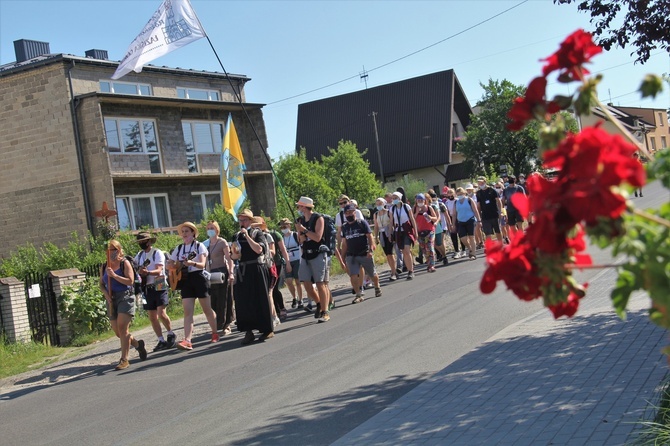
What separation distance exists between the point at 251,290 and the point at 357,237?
11.7 feet

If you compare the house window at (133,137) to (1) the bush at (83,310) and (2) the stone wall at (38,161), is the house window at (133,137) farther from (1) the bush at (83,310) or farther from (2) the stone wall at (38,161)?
(1) the bush at (83,310)

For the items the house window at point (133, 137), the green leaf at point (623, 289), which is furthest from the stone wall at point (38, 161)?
the green leaf at point (623, 289)

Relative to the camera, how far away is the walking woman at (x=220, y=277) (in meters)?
13.3

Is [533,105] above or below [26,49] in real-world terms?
below

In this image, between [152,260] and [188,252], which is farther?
[152,260]

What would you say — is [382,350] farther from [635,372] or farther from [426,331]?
[635,372]

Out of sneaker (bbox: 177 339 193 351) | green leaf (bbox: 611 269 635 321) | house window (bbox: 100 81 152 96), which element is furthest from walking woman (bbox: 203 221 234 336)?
house window (bbox: 100 81 152 96)

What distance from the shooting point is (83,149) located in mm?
28859

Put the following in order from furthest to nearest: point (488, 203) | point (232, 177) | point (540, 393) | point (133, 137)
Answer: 1. point (133, 137)
2. point (488, 203)
3. point (232, 177)
4. point (540, 393)

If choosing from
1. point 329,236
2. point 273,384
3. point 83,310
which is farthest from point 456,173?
point 273,384

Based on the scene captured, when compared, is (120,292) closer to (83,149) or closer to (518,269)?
(518,269)

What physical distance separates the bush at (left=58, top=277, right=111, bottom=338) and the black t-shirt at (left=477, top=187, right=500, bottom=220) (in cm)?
984

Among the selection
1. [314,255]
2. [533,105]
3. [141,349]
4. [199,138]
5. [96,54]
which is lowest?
[141,349]

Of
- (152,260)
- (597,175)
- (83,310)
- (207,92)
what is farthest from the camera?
(207,92)
